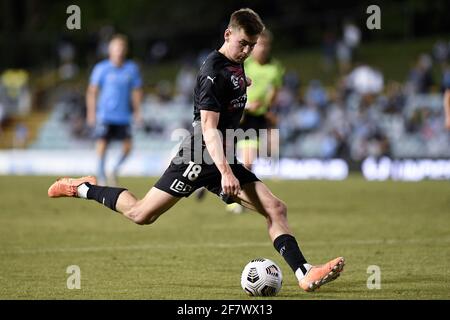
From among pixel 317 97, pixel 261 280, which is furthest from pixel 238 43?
pixel 317 97

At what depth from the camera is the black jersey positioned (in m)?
8.00

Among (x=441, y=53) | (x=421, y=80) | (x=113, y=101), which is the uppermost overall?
(x=441, y=53)

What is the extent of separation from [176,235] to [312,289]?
190 inches

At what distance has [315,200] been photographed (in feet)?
57.8

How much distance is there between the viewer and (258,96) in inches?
588

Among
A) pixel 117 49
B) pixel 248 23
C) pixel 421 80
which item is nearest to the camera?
pixel 248 23

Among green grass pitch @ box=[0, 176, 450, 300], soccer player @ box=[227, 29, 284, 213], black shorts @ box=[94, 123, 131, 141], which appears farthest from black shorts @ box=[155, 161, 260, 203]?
black shorts @ box=[94, 123, 131, 141]

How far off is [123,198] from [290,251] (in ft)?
5.30

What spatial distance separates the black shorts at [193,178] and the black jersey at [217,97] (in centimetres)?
8

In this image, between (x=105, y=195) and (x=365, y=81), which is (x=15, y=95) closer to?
(x=365, y=81)

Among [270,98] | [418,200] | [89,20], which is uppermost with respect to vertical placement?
[89,20]

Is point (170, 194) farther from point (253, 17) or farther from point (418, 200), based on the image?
point (418, 200)

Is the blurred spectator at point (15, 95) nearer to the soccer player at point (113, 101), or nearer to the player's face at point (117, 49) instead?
the soccer player at point (113, 101)

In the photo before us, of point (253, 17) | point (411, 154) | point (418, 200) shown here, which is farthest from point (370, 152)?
point (253, 17)
